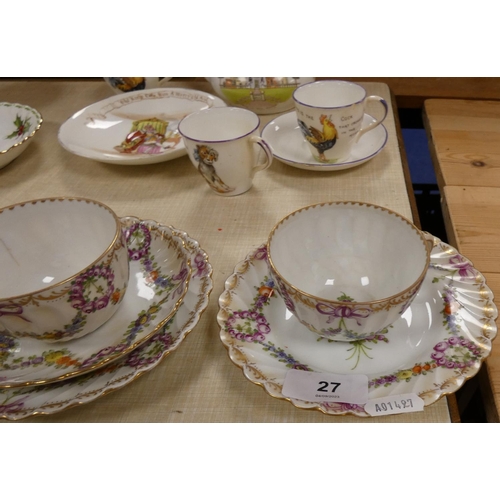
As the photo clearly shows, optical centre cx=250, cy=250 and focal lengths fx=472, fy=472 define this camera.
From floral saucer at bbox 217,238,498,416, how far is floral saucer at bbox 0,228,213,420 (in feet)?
0.12

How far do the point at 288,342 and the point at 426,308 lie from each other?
0.16 m

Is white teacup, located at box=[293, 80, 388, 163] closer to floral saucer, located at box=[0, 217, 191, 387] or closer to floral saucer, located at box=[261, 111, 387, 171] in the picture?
floral saucer, located at box=[261, 111, 387, 171]

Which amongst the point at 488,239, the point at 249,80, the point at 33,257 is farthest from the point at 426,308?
the point at 249,80

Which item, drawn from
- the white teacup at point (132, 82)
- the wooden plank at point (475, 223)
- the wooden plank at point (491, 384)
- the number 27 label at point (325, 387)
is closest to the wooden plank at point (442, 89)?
the wooden plank at point (475, 223)

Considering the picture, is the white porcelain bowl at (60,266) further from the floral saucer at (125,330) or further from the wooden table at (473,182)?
the wooden table at (473,182)

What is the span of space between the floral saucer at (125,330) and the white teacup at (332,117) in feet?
1.04

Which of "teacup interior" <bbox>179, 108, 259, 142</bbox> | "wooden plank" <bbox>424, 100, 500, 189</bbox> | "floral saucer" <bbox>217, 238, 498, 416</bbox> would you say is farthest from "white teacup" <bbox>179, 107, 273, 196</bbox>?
"wooden plank" <bbox>424, 100, 500, 189</bbox>

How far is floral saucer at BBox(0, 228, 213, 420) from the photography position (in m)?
0.44

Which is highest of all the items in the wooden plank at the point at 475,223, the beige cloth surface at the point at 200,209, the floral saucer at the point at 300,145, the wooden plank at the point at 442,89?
the floral saucer at the point at 300,145

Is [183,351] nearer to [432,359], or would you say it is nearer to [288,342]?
[288,342]

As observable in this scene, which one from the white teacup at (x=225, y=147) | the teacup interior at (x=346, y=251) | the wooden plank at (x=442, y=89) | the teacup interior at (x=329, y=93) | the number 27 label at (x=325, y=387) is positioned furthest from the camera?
the wooden plank at (x=442, y=89)

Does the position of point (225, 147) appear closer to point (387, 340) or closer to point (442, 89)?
point (387, 340)

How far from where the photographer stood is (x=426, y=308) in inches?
20.8

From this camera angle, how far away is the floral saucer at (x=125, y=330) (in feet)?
1.58
